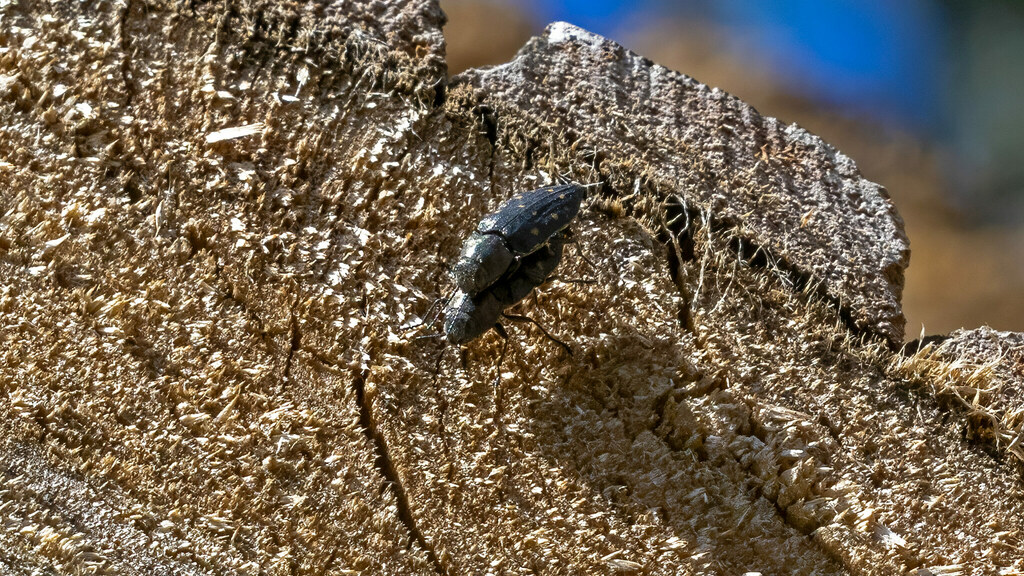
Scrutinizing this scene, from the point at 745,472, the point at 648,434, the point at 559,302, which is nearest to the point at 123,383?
the point at 559,302

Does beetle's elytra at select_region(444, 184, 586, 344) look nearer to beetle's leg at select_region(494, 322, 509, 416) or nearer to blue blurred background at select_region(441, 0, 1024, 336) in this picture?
beetle's leg at select_region(494, 322, 509, 416)

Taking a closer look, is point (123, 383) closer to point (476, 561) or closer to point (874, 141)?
point (476, 561)

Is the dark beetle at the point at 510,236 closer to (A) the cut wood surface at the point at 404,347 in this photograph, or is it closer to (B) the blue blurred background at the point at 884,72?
(A) the cut wood surface at the point at 404,347

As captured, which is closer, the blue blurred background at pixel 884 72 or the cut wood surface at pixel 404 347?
the cut wood surface at pixel 404 347

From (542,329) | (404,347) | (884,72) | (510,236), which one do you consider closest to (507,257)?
(510,236)

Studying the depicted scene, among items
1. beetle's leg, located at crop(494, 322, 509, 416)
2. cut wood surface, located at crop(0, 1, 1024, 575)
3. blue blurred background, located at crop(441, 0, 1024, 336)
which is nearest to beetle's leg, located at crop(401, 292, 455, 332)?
cut wood surface, located at crop(0, 1, 1024, 575)

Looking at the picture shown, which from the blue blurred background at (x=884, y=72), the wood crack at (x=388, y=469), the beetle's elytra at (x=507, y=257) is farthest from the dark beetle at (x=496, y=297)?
the blue blurred background at (x=884, y=72)
